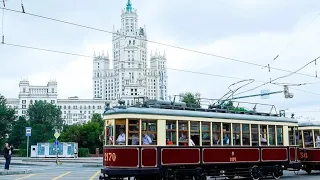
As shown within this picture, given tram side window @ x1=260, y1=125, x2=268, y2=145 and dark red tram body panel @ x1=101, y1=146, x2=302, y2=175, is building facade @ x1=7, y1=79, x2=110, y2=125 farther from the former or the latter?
dark red tram body panel @ x1=101, y1=146, x2=302, y2=175

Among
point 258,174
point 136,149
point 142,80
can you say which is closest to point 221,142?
point 258,174

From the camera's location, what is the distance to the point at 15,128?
303ft

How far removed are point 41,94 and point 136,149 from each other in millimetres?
185570

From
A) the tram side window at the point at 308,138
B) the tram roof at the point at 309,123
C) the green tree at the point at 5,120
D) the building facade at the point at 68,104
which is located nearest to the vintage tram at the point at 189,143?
the tram side window at the point at 308,138

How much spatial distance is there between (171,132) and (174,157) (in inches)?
40.9

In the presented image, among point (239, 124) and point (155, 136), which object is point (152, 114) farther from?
point (239, 124)

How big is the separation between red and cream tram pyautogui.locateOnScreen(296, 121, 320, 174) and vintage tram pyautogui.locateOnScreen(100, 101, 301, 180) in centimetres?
301

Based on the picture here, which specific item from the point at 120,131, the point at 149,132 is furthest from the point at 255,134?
the point at 120,131

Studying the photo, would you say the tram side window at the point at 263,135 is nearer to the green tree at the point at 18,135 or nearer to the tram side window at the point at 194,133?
the tram side window at the point at 194,133

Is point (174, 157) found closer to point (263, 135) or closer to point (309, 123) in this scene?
point (263, 135)

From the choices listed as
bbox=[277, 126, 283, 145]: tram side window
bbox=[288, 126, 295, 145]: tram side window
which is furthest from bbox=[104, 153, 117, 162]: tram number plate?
bbox=[288, 126, 295, 145]: tram side window

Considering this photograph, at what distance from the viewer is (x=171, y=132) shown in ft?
61.4

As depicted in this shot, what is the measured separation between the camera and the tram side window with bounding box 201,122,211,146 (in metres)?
19.8

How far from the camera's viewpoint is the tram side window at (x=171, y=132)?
60.7 feet
